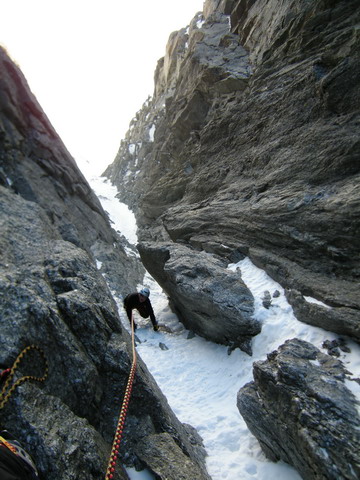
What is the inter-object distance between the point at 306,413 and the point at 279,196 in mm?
10235

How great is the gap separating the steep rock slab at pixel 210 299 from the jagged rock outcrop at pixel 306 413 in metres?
3.22

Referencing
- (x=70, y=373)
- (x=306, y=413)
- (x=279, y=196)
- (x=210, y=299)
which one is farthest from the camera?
(x=279, y=196)

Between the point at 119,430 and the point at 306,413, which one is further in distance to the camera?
the point at 306,413

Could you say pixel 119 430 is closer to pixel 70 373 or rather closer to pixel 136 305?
pixel 70 373

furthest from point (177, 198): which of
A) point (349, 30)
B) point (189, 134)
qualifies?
point (349, 30)

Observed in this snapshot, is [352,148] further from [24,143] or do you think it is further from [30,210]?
[24,143]

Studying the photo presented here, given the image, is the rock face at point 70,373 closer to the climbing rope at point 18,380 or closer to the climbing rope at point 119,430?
the climbing rope at point 18,380

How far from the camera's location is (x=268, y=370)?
6656mm

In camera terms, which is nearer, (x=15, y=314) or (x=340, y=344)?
→ (x=15, y=314)

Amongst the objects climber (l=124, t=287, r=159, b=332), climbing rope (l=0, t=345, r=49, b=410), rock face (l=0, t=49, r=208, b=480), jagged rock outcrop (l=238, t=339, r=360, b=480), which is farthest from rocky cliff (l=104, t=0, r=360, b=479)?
climbing rope (l=0, t=345, r=49, b=410)

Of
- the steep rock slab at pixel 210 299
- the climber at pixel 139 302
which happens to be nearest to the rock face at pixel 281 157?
the steep rock slab at pixel 210 299

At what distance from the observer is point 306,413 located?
5367 mm

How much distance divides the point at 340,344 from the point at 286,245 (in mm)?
5360

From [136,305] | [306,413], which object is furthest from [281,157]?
[306,413]
